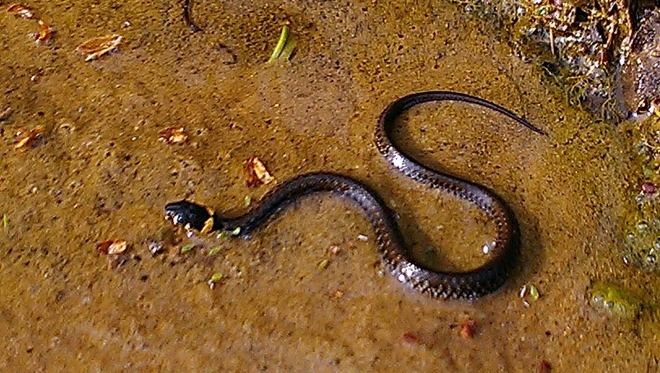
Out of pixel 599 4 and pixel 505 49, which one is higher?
pixel 599 4

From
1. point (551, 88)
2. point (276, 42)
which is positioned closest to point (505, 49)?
point (551, 88)

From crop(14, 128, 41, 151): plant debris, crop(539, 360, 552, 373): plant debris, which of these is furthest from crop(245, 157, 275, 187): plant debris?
crop(539, 360, 552, 373): plant debris

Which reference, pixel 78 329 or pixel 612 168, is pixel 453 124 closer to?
pixel 612 168

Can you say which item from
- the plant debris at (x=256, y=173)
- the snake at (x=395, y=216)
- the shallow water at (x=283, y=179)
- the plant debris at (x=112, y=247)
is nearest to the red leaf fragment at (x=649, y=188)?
the shallow water at (x=283, y=179)

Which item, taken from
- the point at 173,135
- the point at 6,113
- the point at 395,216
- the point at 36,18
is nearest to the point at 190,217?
the point at 173,135

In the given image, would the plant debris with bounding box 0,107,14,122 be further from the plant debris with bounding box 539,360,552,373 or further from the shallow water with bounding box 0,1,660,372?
the plant debris with bounding box 539,360,552,373

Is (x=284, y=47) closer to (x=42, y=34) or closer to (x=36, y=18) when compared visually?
(x=42, y=34)
